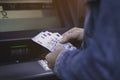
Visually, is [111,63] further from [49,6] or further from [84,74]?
[49,6]

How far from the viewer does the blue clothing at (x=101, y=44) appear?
34.8 inches

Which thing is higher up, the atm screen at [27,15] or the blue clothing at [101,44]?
the blue clothing at [101,44]

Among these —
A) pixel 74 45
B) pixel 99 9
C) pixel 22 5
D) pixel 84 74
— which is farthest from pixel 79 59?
pixel 22 5

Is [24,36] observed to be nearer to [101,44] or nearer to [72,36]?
[72,36]

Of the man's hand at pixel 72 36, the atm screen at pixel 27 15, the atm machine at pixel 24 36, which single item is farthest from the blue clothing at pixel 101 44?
the atm screen at pixel 27 15

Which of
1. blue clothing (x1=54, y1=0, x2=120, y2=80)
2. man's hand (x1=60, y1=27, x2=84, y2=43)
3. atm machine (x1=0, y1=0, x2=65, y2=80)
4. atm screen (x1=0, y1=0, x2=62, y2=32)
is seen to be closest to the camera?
blue clothing (x1=54, y1=0, x2=120, y2=80)

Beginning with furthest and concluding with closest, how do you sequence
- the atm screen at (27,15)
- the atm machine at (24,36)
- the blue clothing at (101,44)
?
the atm screen at (27,15), the atm machine at (24,36), the blue clothing at (101,44)

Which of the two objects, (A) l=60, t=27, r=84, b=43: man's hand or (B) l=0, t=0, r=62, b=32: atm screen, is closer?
(A) l=60, t=27, r=84, b=43: man's hand

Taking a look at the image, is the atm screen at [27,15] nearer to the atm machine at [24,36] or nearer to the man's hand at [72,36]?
the atm machine at [24,36]

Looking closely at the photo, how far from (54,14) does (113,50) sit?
1367mm

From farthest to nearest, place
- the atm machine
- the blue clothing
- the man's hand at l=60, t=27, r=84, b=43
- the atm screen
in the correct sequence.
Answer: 1. the atm screen
2. the atm machine
3. the man's hand at l=60, t=27, r=84, b=43
4. the blue clothing

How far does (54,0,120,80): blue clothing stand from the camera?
88 centimetres

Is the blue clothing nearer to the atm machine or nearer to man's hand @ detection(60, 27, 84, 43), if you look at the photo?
man's hand @ detection(60, 27, 84, 43)

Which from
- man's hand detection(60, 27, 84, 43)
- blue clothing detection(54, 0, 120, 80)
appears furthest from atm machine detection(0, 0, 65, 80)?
blue clothing detection(54, 0, 120, 80)
